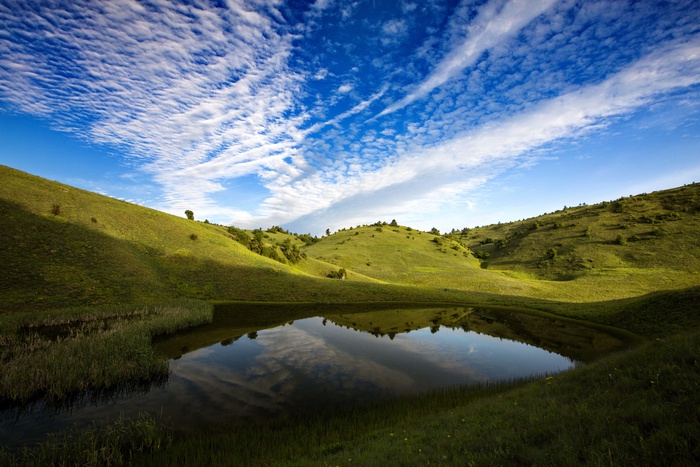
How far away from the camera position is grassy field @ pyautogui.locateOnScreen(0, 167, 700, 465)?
8648 millimetres

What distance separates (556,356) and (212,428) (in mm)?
28527

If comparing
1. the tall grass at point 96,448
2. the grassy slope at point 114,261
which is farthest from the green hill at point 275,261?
the tall grass at point 96,448

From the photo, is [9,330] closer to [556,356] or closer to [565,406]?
[565,406]

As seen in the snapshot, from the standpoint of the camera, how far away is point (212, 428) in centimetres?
1311

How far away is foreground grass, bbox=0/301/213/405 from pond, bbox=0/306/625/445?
153 centimetres

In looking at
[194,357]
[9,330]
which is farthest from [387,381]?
[9,330]

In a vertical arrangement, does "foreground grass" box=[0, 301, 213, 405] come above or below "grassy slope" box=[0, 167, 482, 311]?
below

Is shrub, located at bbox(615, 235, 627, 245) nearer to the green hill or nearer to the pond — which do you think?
the green hill

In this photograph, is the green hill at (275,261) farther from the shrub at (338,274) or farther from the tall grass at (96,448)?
the tall grass at (96,448)

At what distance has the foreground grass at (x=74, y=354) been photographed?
15085 mm

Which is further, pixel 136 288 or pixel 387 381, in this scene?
pixel 136 288

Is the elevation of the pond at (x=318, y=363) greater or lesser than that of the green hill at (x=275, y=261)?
lesser

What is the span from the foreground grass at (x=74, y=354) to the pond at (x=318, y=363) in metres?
1.53

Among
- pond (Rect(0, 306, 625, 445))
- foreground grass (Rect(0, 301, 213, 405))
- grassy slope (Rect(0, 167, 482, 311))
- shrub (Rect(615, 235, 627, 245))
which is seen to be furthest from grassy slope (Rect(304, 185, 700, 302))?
foreground grass (Rect(0, 301, 213, 405))
